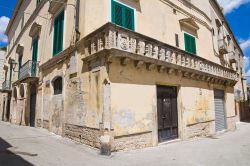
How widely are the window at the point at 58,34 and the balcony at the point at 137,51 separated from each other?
2289 millimetres

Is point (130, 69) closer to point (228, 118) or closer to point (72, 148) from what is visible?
point (72, 148)

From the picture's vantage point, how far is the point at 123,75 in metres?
7.02

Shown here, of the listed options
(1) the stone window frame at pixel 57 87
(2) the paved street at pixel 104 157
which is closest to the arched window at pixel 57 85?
(1) the stone window frame at pixel 57 87

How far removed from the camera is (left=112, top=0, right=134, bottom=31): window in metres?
8.46

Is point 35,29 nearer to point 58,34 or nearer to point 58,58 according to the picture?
point 58,34

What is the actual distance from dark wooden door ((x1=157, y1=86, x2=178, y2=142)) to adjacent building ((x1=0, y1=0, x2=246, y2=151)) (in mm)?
43

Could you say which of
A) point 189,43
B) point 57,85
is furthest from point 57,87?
point 189,43

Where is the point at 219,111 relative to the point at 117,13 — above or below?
below

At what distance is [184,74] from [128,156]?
539cm

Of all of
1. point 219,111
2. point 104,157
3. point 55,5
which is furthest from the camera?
point 219,111

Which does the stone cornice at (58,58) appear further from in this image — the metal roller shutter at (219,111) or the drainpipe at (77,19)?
the metal roller shutter at (219,111)

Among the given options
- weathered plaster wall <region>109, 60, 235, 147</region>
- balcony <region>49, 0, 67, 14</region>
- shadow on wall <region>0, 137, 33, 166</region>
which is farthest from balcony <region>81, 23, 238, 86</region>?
shadow on wall <region>0, 137, 33, 166</region>

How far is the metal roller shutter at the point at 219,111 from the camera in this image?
12936 mm

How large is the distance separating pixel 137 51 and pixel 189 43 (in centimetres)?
638
